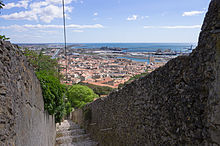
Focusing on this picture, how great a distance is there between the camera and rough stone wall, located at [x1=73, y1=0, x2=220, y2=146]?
2.12m

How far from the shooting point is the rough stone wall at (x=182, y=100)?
212cm

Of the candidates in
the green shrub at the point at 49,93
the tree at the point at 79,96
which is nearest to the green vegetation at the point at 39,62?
the green shrub at the point at 49,93

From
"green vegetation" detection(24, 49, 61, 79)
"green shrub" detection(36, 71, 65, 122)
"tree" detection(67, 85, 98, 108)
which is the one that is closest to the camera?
"green shrub" detection(36, 71, 65, 122)

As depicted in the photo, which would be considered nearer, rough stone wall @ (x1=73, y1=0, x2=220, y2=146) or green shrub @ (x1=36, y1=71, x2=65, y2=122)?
rough stone wall @ (x1=73, y1=0, x2=220, y2=146)

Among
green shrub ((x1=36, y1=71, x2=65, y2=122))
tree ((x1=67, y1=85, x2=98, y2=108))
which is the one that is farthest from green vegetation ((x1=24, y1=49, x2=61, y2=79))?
tree ((x1=67, y1=85, x2=98, y2=108))

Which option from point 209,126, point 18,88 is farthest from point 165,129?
point 18,88

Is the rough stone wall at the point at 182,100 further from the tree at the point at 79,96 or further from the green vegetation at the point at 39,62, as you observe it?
the tree at the point at 79,96

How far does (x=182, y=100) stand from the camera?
8.82 feet

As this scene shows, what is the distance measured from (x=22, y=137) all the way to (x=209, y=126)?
7.37ft

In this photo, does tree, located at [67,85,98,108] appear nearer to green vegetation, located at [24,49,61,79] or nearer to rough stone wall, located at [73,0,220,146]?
green vegetation, located at [24,49,61,79]

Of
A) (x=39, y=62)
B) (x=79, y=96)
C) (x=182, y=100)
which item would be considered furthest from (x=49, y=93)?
(x=79, y=96)

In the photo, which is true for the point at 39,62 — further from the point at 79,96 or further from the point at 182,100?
the point at 79,96

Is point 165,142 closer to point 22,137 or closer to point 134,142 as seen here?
point 134,142

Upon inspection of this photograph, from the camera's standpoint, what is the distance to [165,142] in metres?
3.16
